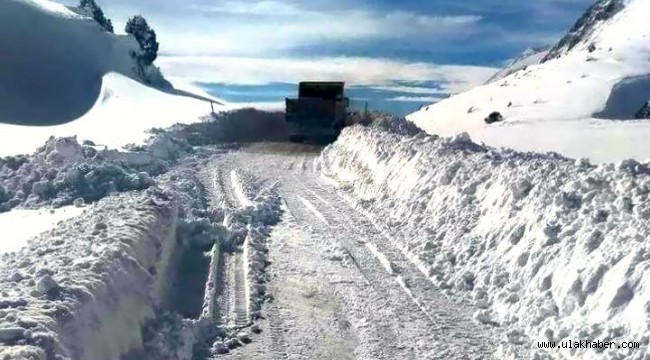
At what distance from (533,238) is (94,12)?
8001cm

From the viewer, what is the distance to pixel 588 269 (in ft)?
30.1

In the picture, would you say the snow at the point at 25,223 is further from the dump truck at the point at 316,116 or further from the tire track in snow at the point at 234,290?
Answer: the dump truck at the point at 316,116

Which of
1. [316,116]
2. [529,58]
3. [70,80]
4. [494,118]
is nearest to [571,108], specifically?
[494,118]

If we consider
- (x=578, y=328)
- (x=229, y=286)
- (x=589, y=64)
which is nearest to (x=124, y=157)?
(x=229, y=286)

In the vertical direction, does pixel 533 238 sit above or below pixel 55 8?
below

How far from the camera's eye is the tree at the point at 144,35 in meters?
81.2

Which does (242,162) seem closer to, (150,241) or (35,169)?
(35,169)

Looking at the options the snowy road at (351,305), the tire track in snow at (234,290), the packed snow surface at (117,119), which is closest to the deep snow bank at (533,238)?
the snowy road at (351,305)

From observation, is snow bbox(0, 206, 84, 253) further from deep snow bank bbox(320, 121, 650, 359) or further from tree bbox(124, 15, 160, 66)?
tree bbox(124, 15, 160, 66)

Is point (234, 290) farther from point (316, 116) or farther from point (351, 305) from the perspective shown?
point (316, 116)

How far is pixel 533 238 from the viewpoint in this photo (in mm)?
11148

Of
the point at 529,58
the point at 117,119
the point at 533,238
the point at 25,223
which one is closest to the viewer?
the point at 533,238

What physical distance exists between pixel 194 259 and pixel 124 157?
11949 mm

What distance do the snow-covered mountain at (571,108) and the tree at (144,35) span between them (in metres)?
32.0
